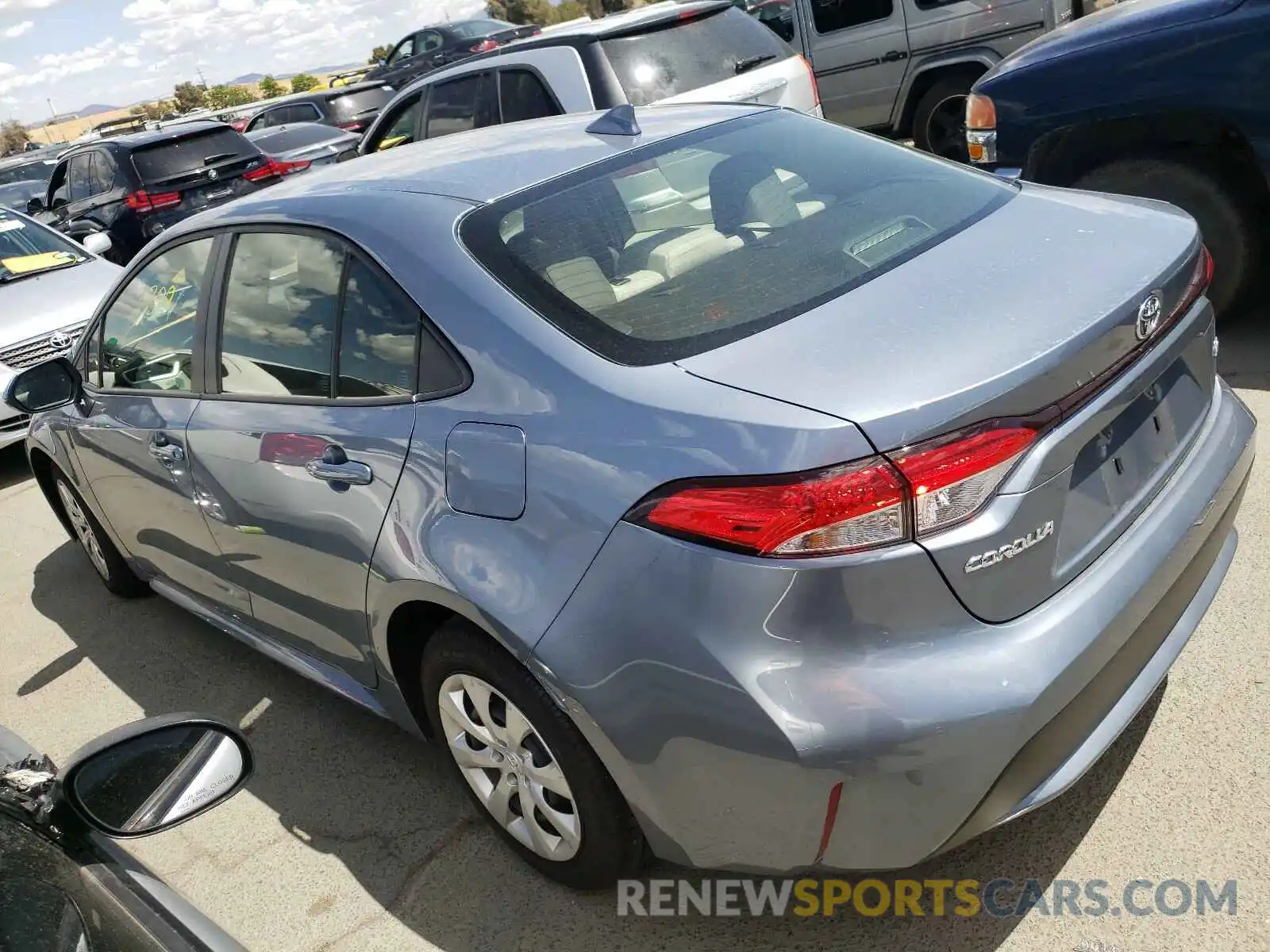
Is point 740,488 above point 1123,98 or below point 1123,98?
above

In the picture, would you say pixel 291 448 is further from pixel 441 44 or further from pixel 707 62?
pixel 441 44

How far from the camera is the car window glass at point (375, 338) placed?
259 cm

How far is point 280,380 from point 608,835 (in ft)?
4.96

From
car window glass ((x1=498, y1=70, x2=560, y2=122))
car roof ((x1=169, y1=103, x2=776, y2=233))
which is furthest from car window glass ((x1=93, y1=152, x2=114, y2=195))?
car roof ((x1=169, y1=103, x2=776, y2=233))

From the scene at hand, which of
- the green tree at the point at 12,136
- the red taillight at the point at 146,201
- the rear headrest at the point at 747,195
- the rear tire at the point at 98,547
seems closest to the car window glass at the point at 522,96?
the rear tire at the point at 98,547

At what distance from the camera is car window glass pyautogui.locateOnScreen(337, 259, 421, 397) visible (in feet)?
8.49

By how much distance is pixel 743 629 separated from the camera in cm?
193

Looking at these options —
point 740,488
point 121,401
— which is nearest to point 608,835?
point 740,488

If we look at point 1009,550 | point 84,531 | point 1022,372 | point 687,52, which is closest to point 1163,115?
point 687,52

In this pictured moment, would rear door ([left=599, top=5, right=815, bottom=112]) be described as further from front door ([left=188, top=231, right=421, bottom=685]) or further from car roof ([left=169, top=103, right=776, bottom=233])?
front door ([left=188, top=231, right=421, bottom=685])

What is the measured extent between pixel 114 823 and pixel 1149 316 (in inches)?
83.4

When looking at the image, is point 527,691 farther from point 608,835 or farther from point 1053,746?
point 1053,746

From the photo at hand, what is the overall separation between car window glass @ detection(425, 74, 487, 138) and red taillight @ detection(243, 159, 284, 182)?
4161 millimetres

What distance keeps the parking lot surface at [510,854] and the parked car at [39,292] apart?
359cm
